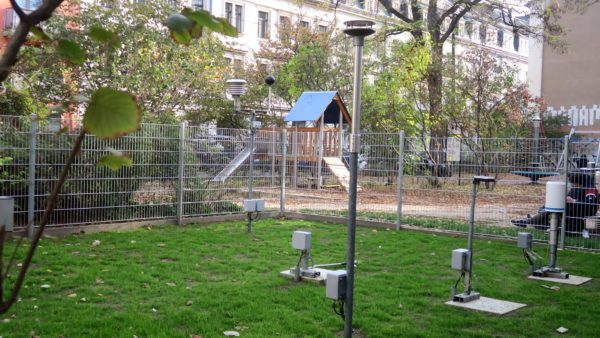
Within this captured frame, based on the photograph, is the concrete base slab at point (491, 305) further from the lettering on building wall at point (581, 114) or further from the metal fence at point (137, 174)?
the lettering on building wall at point (581, 114)

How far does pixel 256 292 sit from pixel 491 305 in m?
2.74

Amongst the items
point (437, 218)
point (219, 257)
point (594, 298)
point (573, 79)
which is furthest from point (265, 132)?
point (573, 79)

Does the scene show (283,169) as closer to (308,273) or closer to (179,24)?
(308,273)

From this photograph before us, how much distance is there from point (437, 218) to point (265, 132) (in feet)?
14.7

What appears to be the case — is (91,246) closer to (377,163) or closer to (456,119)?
(377,163)

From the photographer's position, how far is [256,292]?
7.13m

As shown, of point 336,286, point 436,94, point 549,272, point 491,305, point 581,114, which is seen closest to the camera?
point 336,286

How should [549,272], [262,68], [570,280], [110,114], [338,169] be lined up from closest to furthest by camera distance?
1. [110,114]
2. [570,280]
3. [549,272]
4. [338,169]
5. [262,68]

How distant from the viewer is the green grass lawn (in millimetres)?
5820

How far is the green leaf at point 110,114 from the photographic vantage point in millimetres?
1201

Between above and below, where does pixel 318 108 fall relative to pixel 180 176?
above

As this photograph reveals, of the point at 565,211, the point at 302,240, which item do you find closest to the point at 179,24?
the point at 302,240

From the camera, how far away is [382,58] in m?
27.0

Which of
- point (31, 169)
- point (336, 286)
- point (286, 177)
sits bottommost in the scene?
point (336, 286)
